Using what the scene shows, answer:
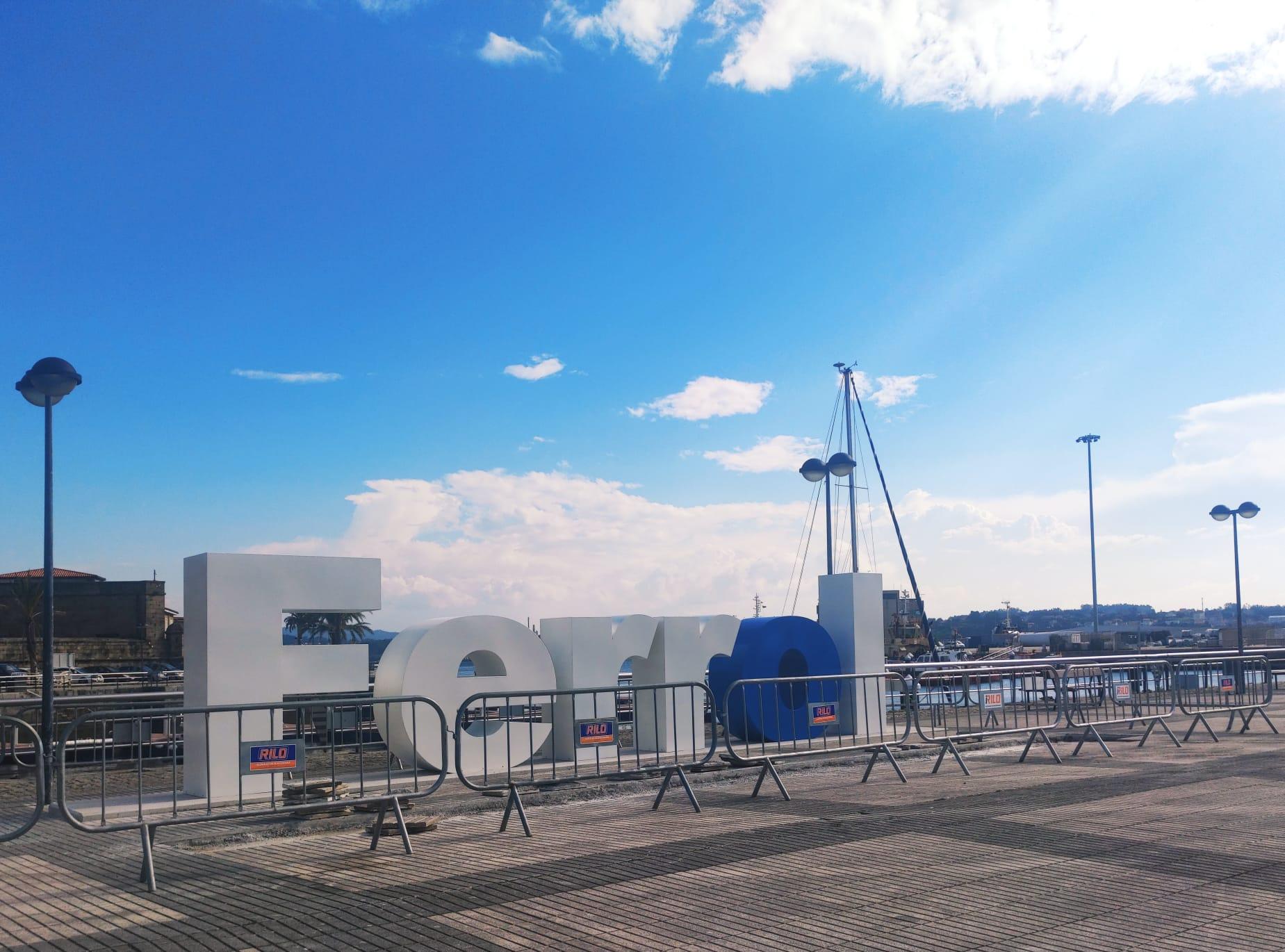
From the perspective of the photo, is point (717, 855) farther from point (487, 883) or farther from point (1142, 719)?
point (1142, 719)

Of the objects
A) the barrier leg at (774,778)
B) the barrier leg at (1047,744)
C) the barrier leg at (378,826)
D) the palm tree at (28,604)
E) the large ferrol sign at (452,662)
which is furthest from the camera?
the palm tree at (28,604)

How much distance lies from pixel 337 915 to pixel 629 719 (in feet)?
41.6

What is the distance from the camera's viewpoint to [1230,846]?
8.16 meters

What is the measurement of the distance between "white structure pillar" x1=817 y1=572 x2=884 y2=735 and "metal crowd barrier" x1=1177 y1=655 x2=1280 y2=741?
489 cm

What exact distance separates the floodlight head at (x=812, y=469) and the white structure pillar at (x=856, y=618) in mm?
2651

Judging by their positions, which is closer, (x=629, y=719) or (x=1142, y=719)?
(x=1142, y=719)

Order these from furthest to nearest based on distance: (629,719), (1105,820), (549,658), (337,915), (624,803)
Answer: (629,719) → (549,658) → (624,803) → (1105,820) → (337,915)

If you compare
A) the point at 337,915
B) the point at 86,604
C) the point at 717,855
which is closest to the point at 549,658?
the point at 717,855

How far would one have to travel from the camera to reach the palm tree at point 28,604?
53562 millimetres

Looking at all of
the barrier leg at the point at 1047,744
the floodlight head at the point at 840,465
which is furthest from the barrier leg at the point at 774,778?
the floodlight head at the point at 840,465

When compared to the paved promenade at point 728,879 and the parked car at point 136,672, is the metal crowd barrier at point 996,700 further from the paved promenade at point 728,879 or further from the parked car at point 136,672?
the parked car at point 136,672

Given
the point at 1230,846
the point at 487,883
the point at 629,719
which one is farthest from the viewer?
the point at 629,719

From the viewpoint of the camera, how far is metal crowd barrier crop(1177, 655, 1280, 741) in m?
17.7

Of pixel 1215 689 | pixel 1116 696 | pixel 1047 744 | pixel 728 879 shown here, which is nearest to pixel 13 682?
pixel 1047 744
